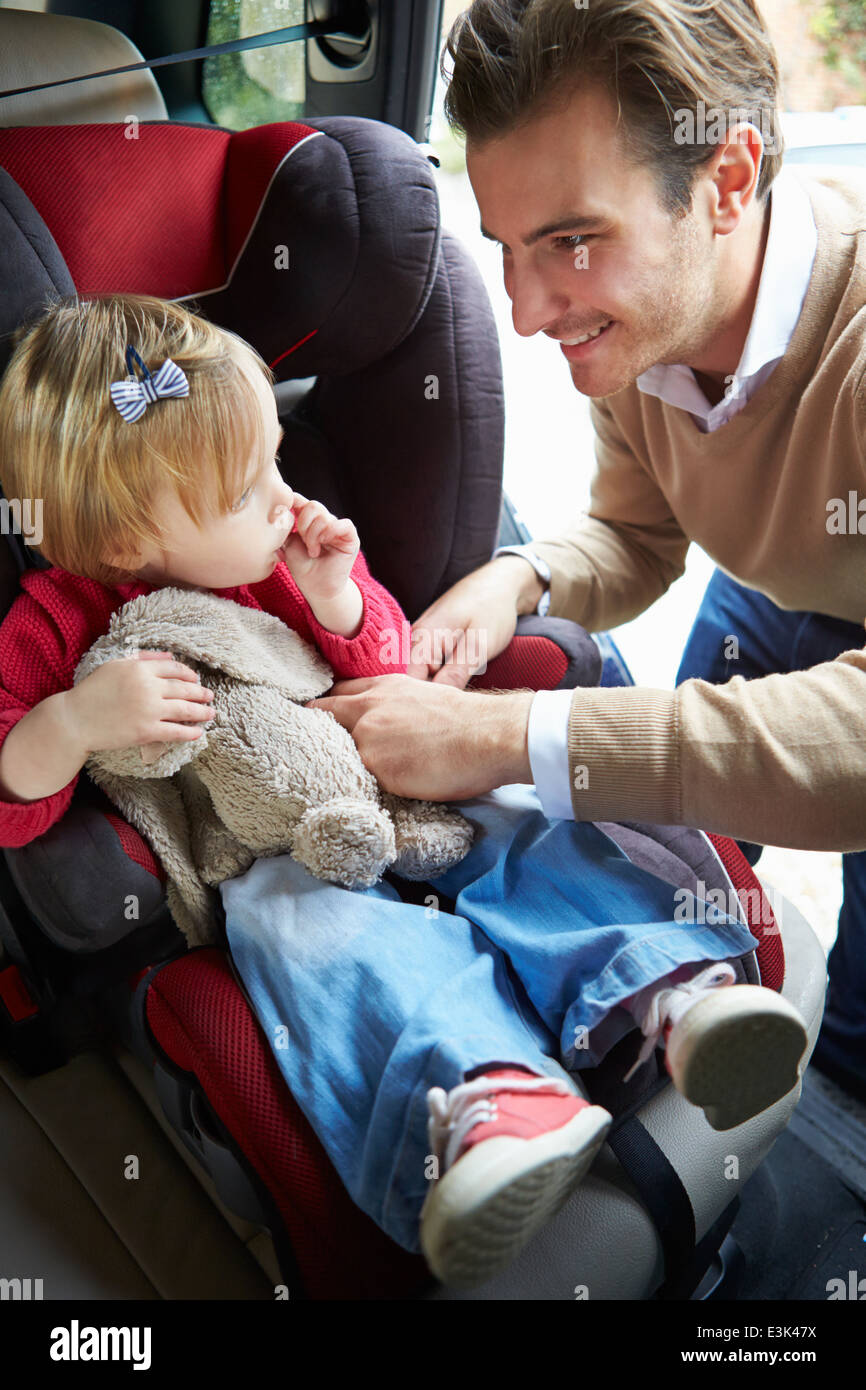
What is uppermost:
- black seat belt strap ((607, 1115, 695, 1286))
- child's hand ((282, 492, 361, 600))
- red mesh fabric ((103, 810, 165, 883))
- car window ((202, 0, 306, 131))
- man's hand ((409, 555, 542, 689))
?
car window ((202, 0, 306, 131))

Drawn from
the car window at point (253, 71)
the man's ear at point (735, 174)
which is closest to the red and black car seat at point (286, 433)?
the man's ear at point (735, 174)

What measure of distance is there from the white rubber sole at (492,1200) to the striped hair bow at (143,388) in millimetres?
663

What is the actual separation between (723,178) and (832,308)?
188 mm

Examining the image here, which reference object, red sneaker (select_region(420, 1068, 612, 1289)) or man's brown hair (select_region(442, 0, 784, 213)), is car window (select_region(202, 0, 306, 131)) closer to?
man's brown hair (select_region(442, 0, 784, 213))

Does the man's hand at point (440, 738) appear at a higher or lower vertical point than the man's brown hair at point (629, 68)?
lower

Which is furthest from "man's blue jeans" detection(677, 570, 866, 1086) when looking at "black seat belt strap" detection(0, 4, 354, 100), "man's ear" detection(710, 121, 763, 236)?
"black seat belt strap" detection(0, 4, 354, 100)

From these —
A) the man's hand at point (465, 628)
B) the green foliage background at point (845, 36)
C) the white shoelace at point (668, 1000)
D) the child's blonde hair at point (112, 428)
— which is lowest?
the white shoelace at point (668, 1000)

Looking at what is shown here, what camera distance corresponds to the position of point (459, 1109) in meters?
0.75

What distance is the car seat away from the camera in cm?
84

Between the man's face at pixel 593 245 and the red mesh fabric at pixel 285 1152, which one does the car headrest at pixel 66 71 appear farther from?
the red mesh fabric at pixel 285 1152

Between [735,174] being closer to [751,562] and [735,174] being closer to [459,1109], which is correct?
[751,562]

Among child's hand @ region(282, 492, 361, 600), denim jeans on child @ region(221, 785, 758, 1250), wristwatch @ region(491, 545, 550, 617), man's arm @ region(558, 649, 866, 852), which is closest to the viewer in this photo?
denim jeans on child @ region(221, 785, 758, 1250)

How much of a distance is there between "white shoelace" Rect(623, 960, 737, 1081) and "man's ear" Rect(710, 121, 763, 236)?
30.9 inches

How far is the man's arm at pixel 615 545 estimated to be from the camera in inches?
55.0
